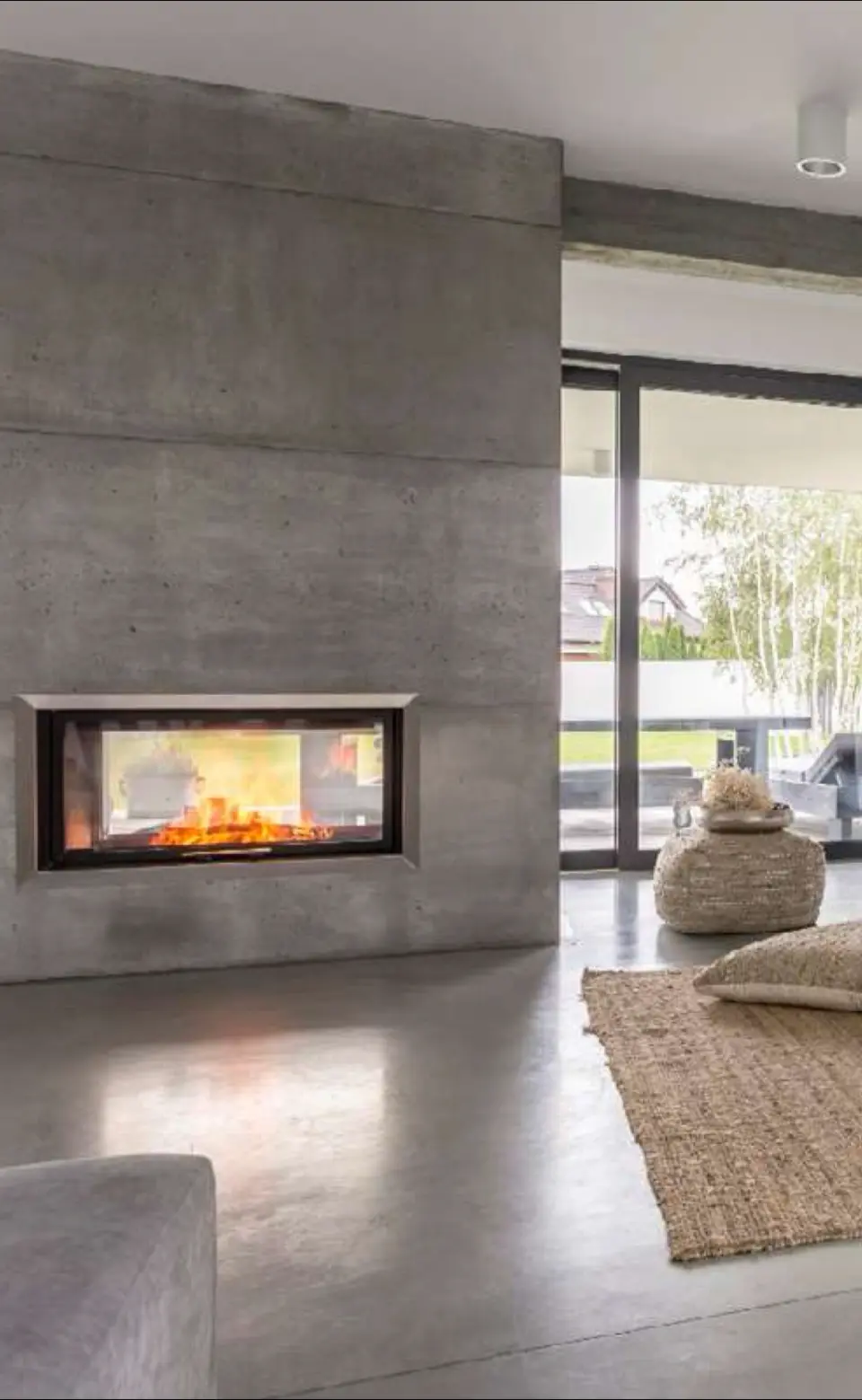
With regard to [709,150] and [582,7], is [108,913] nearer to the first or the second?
[582,7]

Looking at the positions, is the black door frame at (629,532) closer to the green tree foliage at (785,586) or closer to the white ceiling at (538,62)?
the green tree foliage at (785,586)

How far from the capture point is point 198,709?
3.56m

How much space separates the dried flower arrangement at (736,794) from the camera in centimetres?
423

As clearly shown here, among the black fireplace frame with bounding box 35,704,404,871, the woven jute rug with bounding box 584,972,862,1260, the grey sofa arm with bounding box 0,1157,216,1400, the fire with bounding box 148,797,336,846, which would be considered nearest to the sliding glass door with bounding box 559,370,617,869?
the black fireplace frame with bounding box 35,704,404,871

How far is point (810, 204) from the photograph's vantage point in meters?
4.43

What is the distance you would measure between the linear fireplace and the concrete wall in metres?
0.10

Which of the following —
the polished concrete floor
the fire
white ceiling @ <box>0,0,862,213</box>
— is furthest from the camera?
the fire

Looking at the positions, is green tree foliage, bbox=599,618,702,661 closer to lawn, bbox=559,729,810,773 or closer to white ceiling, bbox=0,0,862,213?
lawn, bbox=559,729,810,773

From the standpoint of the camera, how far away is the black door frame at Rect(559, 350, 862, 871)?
524cm

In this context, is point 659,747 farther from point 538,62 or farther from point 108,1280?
point 108,1280

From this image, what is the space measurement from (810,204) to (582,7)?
307cm

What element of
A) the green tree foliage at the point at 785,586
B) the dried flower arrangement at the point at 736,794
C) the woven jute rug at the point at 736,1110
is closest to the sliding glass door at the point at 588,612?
the green tree foliage at the point at 785,586

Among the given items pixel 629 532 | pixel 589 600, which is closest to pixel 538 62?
pixel 629 532

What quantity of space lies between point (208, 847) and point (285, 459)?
1.28 metres
